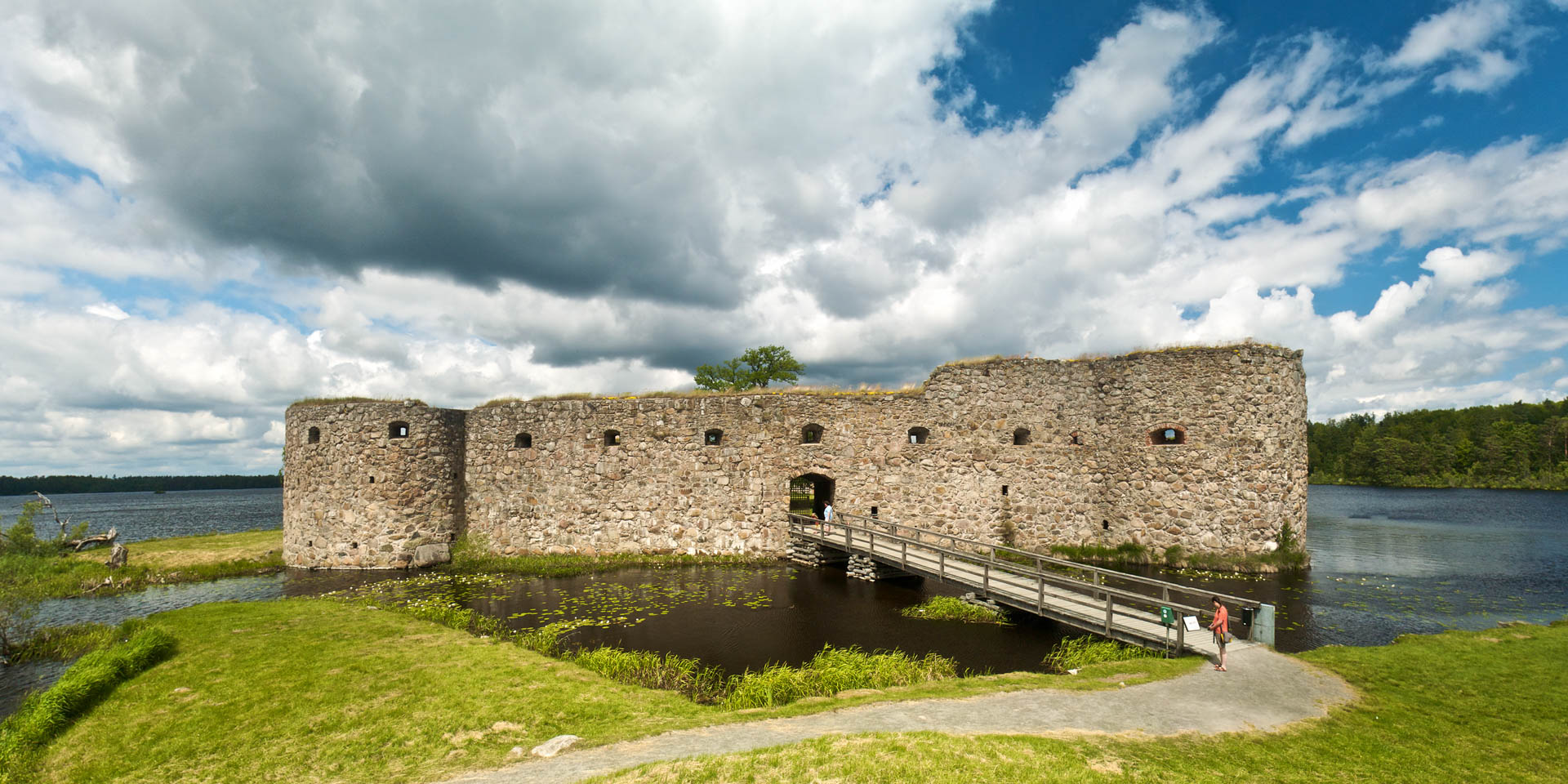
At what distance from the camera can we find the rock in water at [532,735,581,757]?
6.65 metres

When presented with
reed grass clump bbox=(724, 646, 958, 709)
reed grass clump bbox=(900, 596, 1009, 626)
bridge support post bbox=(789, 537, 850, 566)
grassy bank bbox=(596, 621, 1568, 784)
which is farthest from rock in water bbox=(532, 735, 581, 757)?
bridge support post bbox=(789, 537, 850, 566)

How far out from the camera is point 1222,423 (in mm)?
17594

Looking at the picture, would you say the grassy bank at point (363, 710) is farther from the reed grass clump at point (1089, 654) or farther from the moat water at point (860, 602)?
the moat water at point (860, 602)

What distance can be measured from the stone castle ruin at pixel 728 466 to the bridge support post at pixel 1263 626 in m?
8.75

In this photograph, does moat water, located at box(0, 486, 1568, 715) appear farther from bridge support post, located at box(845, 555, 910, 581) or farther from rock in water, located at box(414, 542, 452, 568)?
rock in water, located at box(414, 542, 452, 568)

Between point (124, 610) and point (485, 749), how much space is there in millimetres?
14342

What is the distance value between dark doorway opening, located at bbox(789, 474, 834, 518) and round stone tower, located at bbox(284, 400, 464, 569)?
11.7 meters

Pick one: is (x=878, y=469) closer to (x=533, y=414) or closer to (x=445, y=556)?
(x=533, y=414)

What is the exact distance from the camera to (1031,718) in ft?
22.9

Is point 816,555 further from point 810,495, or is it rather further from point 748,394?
point 810,495

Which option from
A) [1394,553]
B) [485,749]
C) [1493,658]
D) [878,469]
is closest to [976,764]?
[485,749]

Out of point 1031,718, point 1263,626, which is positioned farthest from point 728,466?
point 1263,626

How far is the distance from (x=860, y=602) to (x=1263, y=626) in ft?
24.5

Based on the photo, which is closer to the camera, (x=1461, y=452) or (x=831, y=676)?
(x=831, y=676)
